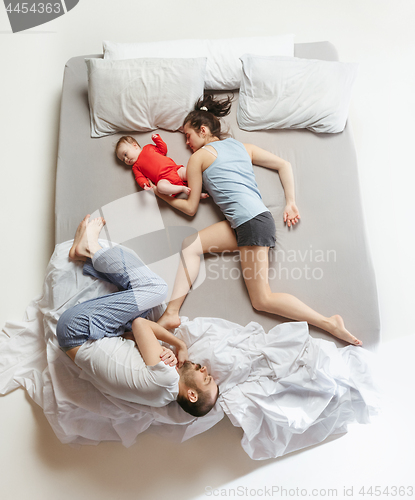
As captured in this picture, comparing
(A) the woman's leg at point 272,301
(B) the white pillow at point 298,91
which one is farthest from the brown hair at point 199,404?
(B) the white pillow at point 298,91

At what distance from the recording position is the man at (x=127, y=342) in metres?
1.48

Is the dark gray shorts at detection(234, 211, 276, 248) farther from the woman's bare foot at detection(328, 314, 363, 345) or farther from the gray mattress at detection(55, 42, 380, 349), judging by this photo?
the woman's bare foot at detection(328, 314, 363, 345)

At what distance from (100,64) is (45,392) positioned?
1.58m

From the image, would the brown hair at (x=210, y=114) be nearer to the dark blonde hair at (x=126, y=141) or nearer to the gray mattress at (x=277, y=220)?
the gray mattress at (x=277, y=220)

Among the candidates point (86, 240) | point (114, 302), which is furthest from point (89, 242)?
point (114, 302)

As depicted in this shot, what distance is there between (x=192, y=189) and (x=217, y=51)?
0.78 meters

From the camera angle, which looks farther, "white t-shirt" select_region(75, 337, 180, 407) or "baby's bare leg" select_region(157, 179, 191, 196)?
"baby's bare leg" select_region(157, 179, 191, 196)

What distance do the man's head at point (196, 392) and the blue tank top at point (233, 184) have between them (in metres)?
0.68

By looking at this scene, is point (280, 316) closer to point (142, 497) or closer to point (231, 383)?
point (231, 383)

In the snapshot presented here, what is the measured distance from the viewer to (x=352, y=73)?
1.94 meters

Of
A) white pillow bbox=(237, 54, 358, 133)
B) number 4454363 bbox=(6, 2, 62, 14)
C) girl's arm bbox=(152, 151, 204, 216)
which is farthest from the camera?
number 4454363 bbox=(6, 2, 62, 14)

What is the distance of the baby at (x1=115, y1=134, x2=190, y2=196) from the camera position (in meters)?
1.82

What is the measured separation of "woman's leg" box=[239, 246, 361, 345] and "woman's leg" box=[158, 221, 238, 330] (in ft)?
0.37

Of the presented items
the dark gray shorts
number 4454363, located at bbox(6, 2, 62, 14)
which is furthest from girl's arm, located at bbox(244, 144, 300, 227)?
number 4454363, located at bbox(6, 2, 62, 14)
